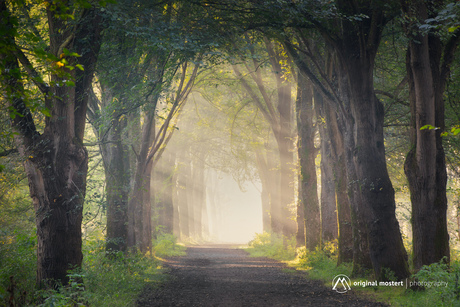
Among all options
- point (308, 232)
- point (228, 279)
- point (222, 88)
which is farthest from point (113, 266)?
point (222, 88)

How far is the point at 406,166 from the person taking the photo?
26.5 ft

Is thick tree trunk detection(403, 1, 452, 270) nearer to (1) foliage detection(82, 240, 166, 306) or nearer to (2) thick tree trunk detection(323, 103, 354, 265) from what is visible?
(2) thick tree trunk detection(323, 103, 354, 265)

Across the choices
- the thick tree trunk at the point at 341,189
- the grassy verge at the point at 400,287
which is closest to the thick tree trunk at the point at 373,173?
the grassy verge at the point at 400,287

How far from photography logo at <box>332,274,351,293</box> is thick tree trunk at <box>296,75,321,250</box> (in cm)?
498

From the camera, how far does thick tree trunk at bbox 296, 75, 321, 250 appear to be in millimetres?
15633

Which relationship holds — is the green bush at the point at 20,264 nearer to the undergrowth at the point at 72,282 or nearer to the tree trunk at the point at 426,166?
the undergrowth at the point at 72,282

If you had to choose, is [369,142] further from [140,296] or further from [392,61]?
[140,296]

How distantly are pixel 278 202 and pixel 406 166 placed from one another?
14.3m

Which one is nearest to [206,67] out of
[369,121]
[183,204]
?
[369,121]

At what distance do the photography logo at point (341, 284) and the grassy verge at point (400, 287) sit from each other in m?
0.13

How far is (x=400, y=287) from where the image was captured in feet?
26.2

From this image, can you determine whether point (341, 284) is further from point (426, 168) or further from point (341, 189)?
point (426, 168)

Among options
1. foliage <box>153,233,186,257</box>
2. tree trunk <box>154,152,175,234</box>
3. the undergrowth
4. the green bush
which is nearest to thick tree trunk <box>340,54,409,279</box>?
the undergrowth

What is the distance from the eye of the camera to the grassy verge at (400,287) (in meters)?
6.25
